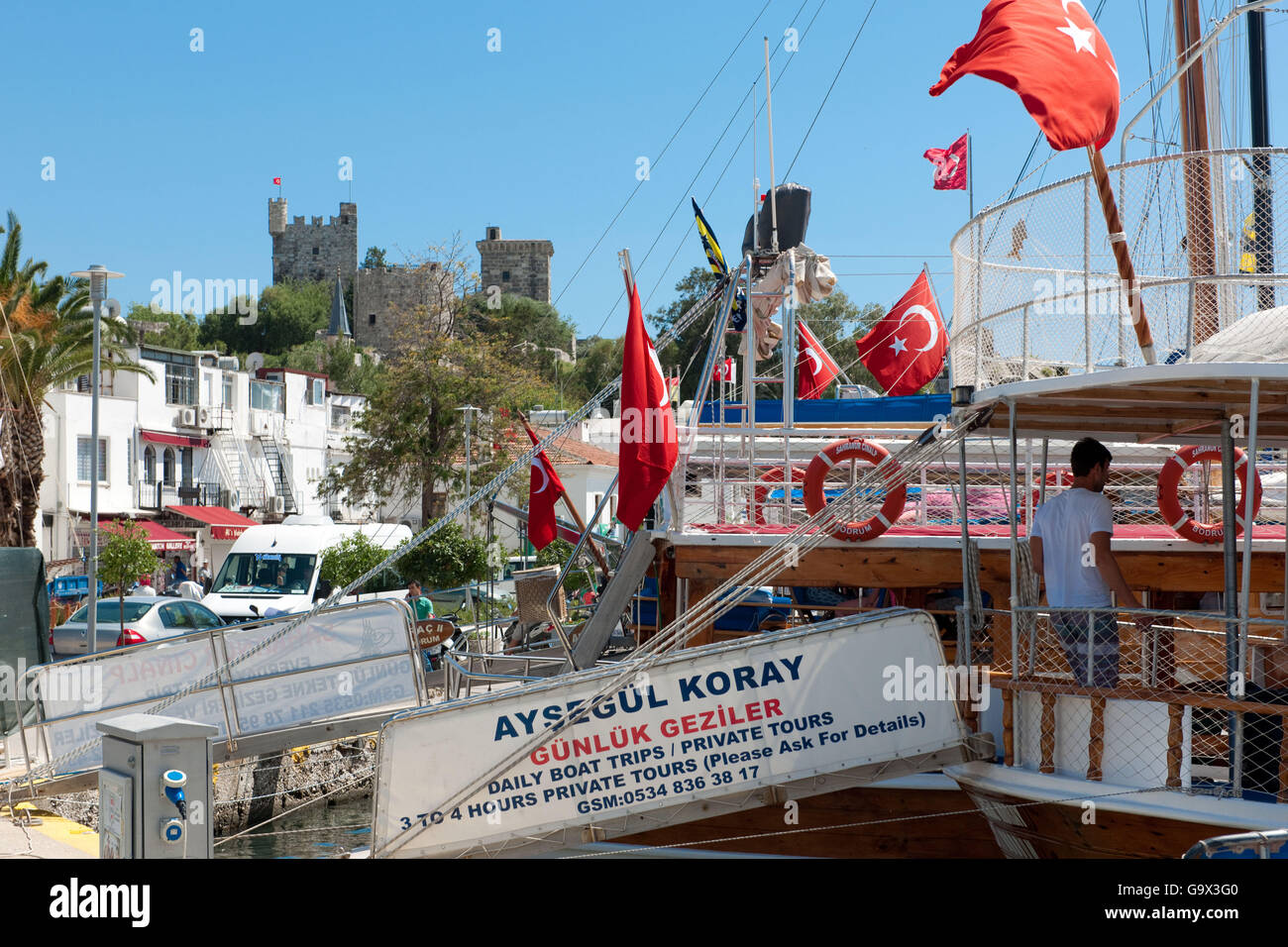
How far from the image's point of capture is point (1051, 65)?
652 cm

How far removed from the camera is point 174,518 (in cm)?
4728

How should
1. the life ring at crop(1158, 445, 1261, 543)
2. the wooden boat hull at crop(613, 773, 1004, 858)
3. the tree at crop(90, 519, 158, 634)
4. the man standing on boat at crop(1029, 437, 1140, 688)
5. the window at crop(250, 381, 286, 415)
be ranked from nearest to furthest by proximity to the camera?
1. the man standing on boat at crop(1029, 437, 1140, 688)
2. the wooden boat hull at crop(613, 773, 1004, 858)
3. the life ring at crop(1158, 445, 1261, 543)
4. the tree at crop(90, 519, 158, 634)
5. the window at crop(250, 381, 286, 415)

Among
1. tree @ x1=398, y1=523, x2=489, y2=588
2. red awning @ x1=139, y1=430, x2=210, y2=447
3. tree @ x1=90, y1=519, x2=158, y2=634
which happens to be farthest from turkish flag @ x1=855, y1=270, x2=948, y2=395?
red awning @ x1=139, y1=430, x2=210, y2=447

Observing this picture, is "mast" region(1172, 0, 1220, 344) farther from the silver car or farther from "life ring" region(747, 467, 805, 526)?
the silver car

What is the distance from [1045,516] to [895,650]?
3.84ft

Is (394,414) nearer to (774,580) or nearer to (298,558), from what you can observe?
(298,558)

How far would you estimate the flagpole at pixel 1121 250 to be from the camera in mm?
6617

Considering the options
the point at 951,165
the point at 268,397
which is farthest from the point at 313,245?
the point at 951,165

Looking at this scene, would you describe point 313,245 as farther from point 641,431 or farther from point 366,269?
point 641,431

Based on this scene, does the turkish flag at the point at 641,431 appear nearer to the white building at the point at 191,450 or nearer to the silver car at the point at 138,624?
the silver car at the point at 138,624

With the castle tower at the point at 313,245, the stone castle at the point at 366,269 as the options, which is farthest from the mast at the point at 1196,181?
the castle tower at the point at 313,245

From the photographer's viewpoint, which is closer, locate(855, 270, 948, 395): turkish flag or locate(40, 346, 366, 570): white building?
locate(855, 270, 948, 395): turkish flag

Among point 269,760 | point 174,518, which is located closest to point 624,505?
point 269,760

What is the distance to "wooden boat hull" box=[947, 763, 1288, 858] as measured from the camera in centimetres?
654
